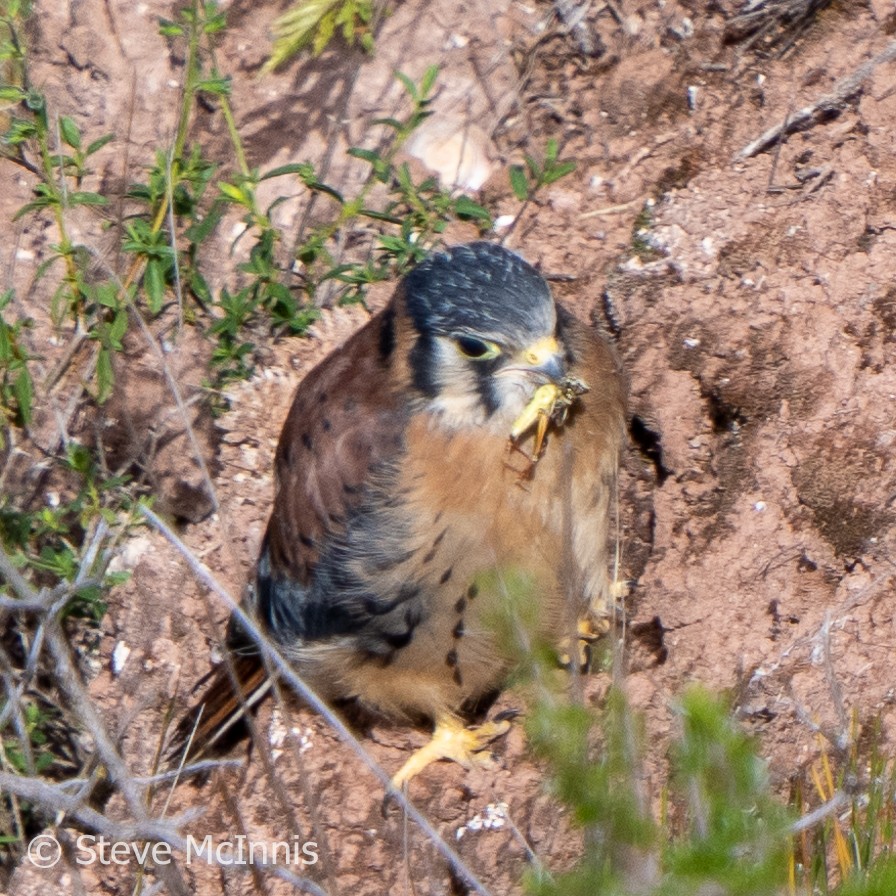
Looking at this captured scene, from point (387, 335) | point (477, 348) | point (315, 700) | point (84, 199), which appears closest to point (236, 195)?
point (84, 199)

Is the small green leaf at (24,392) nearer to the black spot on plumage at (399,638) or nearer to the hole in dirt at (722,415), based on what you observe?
the black spot on plumage at (399,638)

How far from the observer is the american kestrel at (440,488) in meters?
3.08

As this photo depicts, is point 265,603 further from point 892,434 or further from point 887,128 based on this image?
point 887,128

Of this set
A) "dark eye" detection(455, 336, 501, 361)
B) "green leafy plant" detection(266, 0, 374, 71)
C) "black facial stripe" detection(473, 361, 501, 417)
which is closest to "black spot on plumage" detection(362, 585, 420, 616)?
"black facial stripe" detection(473, 361, 501, 417)

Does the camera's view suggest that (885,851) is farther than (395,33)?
No

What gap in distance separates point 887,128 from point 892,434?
1.04 metres

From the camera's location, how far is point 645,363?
3723 mm

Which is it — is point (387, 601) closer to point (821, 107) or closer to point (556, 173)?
point (556, 173)

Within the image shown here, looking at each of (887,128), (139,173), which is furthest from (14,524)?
(887,128)

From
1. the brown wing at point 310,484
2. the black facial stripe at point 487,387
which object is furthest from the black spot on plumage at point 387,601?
the black facial stripe at point 487,387

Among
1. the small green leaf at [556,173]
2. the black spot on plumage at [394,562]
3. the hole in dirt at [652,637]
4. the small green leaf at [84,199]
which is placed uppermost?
the small green leaf at [84,199]

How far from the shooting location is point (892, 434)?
328 centimetres

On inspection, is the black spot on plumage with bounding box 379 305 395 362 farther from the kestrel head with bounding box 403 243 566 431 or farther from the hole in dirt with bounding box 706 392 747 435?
the hole in dirt with bounding box 706 392 747 435

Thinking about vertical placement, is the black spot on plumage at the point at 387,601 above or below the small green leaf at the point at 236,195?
below
